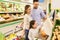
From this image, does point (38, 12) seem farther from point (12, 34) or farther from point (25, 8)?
point (12, 34)

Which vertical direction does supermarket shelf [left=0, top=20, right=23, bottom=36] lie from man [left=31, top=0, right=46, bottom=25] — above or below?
below

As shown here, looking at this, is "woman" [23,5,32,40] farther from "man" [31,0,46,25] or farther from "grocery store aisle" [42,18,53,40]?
"grocery store aisle" [42,18,53,40]

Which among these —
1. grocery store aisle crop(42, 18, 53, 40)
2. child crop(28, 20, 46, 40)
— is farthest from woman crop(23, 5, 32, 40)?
grocery store aisle crop(42, 18, 53, 40)

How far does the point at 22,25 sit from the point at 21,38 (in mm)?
106

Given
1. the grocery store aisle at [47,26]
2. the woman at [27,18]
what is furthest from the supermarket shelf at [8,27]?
the grocery store aisle at [47,26]

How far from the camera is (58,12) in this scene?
1139 mm

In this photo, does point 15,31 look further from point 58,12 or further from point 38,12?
point 58,12

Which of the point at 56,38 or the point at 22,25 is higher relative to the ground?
the point at 22,25

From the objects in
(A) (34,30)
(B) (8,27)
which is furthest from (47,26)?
(B) (8,27)

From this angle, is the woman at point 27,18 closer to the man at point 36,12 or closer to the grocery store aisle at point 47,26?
the man at point 36,12

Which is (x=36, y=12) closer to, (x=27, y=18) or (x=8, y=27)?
(x=27, y=18)

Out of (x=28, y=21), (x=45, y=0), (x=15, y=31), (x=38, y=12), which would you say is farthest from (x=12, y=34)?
(x=45, y=0)

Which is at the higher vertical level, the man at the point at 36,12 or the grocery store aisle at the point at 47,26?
the man at the point at 36,12

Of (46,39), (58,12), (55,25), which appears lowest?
(46,39)
